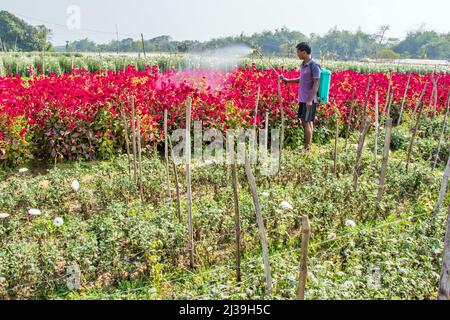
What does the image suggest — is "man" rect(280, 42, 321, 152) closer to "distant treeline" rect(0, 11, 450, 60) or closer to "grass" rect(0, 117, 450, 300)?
"grass" rect(0, 117, 450, 300)

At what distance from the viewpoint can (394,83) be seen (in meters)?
9.36

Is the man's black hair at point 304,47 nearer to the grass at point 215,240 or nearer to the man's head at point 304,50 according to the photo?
the man's head at point 304,50

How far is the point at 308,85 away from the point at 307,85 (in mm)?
13

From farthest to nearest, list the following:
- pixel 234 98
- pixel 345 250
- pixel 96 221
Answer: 1. pixel 234 98
2. pixel 96 221
3. pixel 345 250

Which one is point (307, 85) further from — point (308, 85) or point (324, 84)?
point (324, 84)

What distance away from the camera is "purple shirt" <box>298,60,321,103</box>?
5.61m

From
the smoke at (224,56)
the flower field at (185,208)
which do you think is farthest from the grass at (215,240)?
the smoke at (224,56)

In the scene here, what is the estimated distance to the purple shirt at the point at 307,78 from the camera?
5605 mm

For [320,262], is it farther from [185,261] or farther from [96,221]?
[96,221]

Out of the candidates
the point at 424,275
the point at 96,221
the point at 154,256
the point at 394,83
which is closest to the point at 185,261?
the point at 154,256

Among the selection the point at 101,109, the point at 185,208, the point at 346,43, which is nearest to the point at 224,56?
the point at 101,109

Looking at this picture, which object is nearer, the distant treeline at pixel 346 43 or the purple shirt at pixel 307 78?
the purple shirt at pixel 307 78
